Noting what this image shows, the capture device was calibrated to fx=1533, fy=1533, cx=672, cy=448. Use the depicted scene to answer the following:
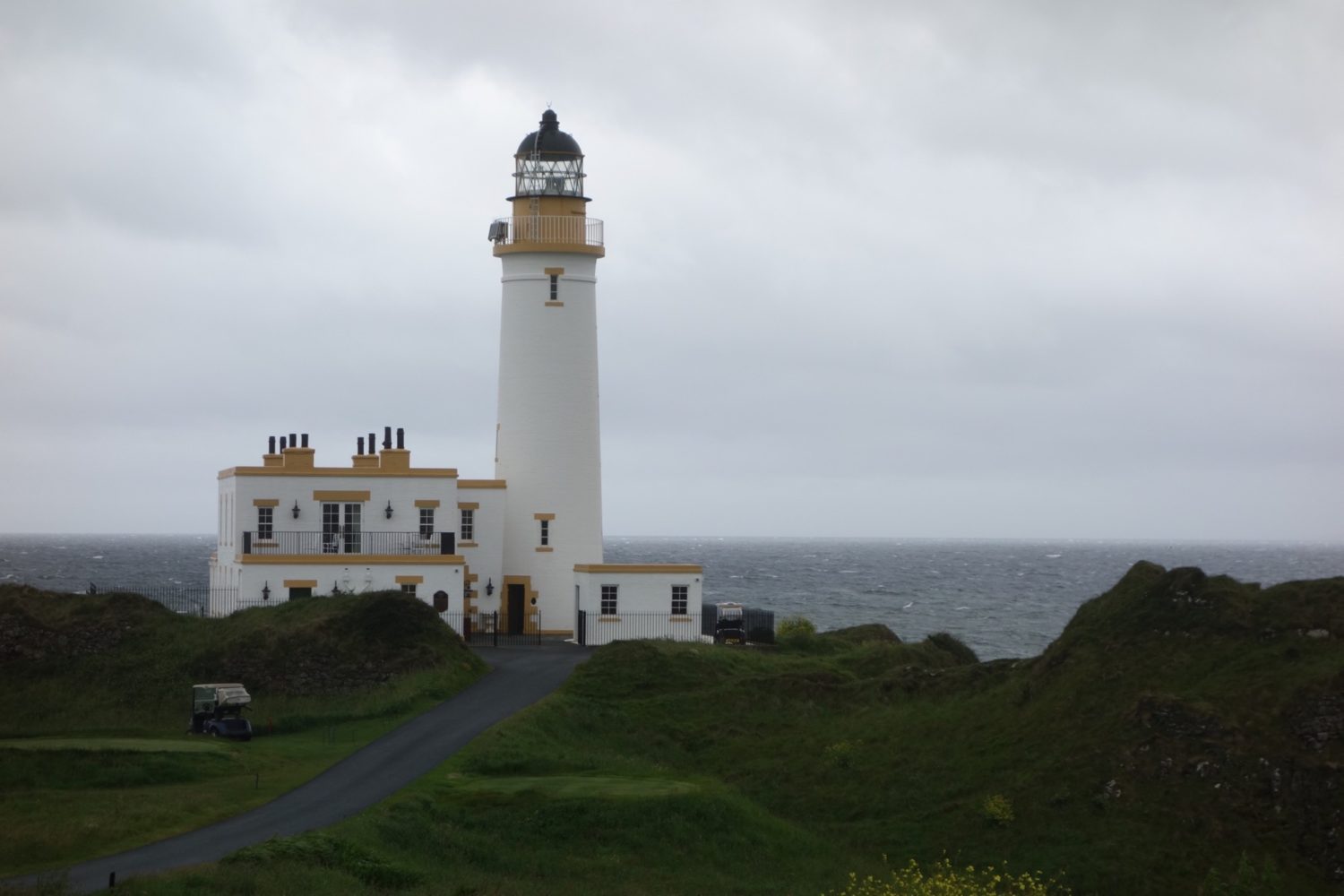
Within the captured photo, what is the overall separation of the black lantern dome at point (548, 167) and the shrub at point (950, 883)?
1129 inches

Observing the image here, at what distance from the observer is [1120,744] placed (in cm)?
2506

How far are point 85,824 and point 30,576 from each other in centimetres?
10112

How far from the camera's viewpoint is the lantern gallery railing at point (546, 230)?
4669 cm

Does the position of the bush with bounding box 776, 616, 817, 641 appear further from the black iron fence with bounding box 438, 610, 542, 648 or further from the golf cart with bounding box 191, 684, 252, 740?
the golf cart with bounding box 191, 684, 252, 740

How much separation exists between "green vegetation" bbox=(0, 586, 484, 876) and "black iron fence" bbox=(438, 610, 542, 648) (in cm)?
577

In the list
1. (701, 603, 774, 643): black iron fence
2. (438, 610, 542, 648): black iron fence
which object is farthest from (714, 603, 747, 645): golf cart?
(438, 610, 542, 648): black iron fence

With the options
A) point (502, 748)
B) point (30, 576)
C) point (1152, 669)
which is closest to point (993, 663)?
point (1152, 669)

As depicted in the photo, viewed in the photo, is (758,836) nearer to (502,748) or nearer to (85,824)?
(502,748)

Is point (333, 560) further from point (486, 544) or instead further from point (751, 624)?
point (751, 624)

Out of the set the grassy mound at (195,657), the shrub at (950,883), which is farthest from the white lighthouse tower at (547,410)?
the shrub at (950,883)

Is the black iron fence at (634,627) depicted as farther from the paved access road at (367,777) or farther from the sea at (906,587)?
the sea at (906,587)

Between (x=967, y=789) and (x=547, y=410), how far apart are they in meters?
23.2

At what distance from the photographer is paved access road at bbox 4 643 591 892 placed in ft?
68.4

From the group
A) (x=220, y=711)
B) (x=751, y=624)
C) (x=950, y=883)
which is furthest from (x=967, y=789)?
(x=751, y=624)
